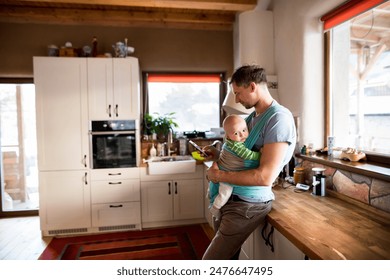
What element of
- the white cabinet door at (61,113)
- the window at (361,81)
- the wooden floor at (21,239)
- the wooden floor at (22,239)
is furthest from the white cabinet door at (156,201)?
the window at (361,81)

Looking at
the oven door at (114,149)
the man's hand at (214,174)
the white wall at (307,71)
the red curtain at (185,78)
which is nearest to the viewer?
the man's hand at (214,174)

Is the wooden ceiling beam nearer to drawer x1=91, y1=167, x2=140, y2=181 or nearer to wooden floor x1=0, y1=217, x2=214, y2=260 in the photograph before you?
drawer x1=91, y1=167, x2=140, y2=181

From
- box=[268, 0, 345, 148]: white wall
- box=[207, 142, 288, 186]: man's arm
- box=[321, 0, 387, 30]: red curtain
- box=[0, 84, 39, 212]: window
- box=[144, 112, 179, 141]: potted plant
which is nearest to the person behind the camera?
box=[207, 142, 288, 186]: man's arm

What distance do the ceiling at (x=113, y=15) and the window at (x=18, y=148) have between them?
850 millimetres

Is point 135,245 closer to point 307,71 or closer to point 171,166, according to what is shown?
point 171,166

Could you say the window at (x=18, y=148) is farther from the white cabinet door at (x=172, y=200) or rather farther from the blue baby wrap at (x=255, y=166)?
the blue baby wrap at (x=255, y=166)

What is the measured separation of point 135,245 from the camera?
275 centimetres

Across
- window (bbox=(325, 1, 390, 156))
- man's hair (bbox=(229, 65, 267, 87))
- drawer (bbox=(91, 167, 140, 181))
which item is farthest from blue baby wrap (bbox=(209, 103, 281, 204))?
drawer (bbox=(91, 167, 140, 181))

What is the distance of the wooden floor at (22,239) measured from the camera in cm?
259

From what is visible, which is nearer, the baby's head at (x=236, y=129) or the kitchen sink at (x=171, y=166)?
the baby's head at (x=236, y=129)

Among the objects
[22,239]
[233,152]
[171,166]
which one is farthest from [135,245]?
[233,152]

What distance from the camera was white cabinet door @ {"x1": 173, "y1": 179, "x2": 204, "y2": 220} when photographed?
315 cm

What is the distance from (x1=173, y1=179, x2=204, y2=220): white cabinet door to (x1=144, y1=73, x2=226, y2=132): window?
2.89ft
